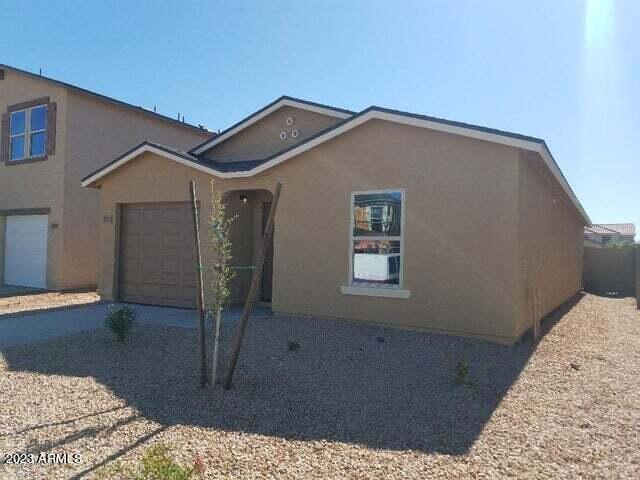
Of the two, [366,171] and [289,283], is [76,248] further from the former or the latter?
[366,171]

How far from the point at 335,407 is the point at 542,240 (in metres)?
7.21

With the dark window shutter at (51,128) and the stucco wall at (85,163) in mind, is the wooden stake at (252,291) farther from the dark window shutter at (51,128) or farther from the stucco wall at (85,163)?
the dark window shutter at (51,128)

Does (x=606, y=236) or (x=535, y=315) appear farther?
(x=606, y=236)

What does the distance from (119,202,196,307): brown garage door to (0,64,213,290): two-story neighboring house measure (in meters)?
3.88

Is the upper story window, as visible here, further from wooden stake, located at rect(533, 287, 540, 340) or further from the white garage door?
wooden stake, located at rect(533, 287, 540, 340)

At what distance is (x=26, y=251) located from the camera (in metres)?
15.6

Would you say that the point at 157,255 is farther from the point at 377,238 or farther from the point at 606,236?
the point at 606,236

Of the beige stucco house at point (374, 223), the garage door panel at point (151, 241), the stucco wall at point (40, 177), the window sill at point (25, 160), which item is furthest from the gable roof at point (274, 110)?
the window sill at point (25, 160)

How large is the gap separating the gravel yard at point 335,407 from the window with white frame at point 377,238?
127 centimetres

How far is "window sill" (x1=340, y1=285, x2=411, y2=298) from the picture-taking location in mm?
8266

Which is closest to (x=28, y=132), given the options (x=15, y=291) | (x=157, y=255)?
(x=15, y=291)

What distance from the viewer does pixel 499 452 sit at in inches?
152

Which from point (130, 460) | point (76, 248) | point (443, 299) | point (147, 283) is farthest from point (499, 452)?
point (76, 248)

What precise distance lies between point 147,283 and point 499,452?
9.74m
